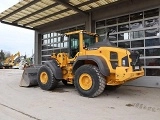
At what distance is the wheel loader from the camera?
7.10 metres

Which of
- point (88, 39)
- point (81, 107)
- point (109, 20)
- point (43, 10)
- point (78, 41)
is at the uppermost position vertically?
point (43, 10)

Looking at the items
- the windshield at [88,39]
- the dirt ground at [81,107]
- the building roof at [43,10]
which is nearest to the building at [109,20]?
the building roof at [43,10]

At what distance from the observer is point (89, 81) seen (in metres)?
7.45

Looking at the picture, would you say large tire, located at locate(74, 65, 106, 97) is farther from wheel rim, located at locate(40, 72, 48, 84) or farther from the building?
the building

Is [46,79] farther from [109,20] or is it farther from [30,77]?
[109,20]

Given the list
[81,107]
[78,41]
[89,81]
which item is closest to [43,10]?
[78,41]

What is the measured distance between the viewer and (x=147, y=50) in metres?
9.98

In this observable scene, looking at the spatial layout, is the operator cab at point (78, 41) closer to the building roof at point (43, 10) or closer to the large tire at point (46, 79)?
the large tire at point (46, 79)

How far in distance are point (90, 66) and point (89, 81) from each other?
528mm

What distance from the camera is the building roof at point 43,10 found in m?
11.3

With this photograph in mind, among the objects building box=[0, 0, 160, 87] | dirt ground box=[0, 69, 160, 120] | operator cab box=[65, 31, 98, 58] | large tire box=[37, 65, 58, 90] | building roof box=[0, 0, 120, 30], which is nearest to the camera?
dirt ground box=[0, 69, 160, 120]

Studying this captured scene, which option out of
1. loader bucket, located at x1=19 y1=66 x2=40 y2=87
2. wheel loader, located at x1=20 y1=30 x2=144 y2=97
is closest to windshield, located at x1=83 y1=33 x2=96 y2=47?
wheel loader, located at x1=20 y1=30 x2=144 y2=97

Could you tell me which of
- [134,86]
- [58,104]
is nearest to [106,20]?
[134,86]

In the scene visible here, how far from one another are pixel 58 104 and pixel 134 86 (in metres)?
5.12
